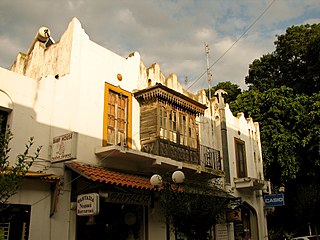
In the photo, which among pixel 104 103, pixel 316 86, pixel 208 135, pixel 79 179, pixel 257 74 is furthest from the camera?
pixel 257 74

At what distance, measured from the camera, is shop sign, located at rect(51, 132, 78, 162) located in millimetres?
9859

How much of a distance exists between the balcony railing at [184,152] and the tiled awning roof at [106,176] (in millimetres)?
1761

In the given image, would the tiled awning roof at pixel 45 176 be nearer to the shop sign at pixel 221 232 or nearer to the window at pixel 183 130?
the window at pixel 183 130

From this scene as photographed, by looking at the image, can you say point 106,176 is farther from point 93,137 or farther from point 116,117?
point 116,117

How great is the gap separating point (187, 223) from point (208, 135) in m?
A: 8.56

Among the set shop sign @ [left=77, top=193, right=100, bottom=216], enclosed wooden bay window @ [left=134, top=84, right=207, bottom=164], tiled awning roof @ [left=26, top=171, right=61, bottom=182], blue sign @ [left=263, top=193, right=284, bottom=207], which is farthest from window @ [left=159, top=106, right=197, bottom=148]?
blue sign @ [left=263, top=193, right=284, bottom=207]

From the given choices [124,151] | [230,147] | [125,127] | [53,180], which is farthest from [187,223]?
[230,147]

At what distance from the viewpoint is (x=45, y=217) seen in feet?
33.1

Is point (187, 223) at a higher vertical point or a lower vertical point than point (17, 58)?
lower

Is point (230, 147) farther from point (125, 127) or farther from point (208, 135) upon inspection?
point (125, 127)

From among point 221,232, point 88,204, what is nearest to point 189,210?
point 88,204

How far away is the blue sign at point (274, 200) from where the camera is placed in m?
19.1

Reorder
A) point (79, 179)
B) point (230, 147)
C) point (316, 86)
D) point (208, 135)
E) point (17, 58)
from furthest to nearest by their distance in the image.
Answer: point (316, 86)
point (230, 147)
point (208, 135)
point (17, 58)
point (79, 179)

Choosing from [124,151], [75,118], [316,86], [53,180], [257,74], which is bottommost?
[53,180]
